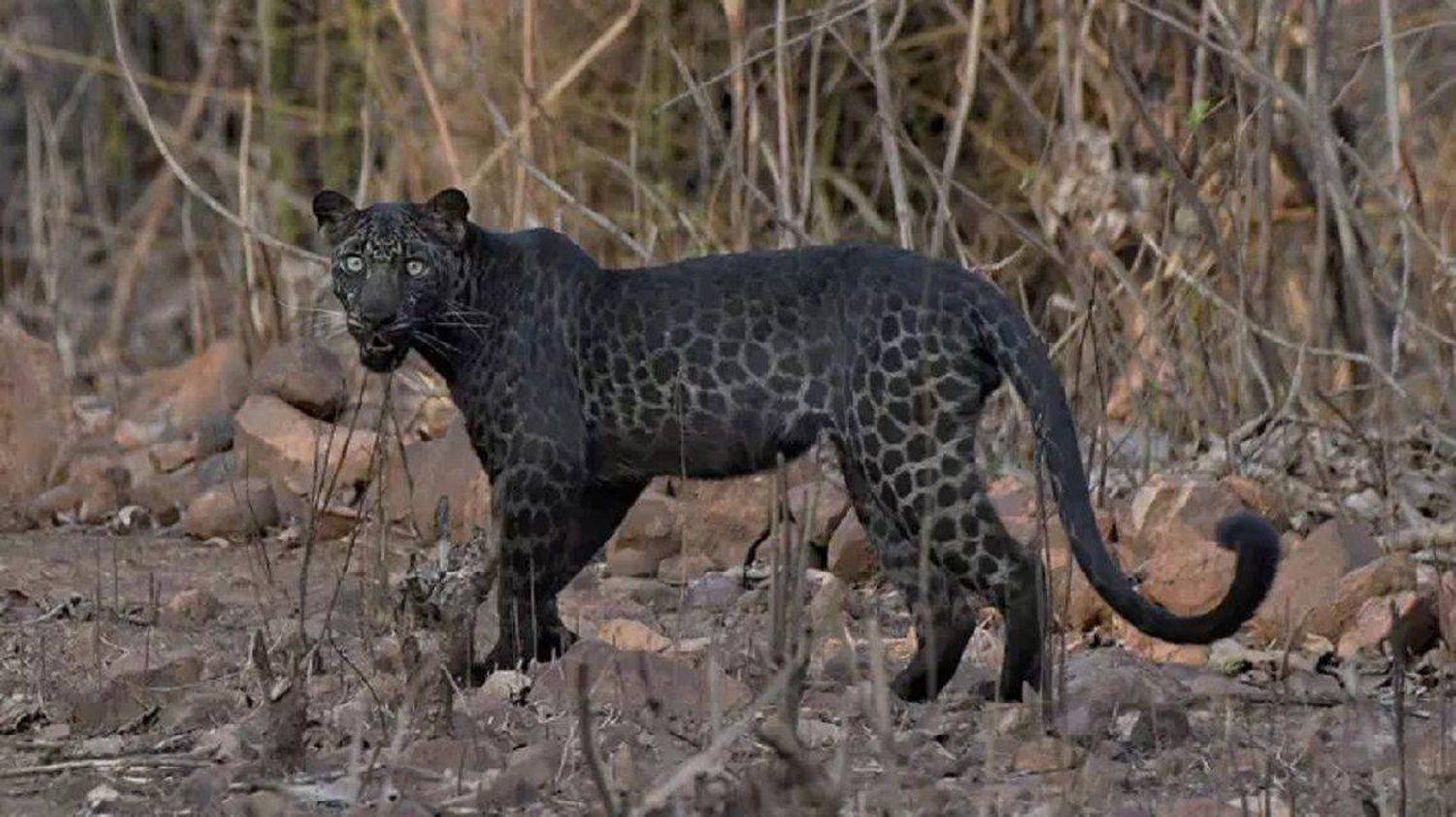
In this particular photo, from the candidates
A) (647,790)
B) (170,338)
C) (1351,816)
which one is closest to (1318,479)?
(1351,816)

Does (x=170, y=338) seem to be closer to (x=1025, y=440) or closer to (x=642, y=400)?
(x=1025, y=440)

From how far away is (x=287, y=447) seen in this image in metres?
8.93

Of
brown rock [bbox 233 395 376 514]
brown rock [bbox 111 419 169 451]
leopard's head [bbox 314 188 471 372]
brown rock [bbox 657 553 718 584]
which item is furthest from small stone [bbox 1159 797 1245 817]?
brown rock [bbox 111 419 169 451]

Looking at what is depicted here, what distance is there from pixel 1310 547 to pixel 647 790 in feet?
8.80

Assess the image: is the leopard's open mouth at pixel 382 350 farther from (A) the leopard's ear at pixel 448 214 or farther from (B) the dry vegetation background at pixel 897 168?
(B) the dry vegetation background at pixel 897 168

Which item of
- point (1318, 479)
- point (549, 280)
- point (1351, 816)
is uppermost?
point (549, 280)

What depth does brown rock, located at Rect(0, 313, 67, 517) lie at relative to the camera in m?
9.03

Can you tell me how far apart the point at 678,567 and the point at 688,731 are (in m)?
2.38

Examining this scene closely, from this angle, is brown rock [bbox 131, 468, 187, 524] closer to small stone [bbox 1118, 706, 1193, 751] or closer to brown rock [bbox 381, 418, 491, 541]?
brown rock [bbox 381, 418, 491, 541]

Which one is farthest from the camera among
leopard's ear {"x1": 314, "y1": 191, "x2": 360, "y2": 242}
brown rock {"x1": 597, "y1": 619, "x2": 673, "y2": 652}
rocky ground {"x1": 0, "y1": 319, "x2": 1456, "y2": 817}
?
brown rock {"x1": 597, "y1": 619, "x2": 673, "y2": 652}

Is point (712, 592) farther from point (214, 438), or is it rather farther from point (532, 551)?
point (214, 438)

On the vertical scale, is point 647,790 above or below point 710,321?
below

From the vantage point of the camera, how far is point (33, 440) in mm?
9164

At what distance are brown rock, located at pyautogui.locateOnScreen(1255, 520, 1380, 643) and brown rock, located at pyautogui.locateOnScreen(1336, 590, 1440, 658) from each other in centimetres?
10
